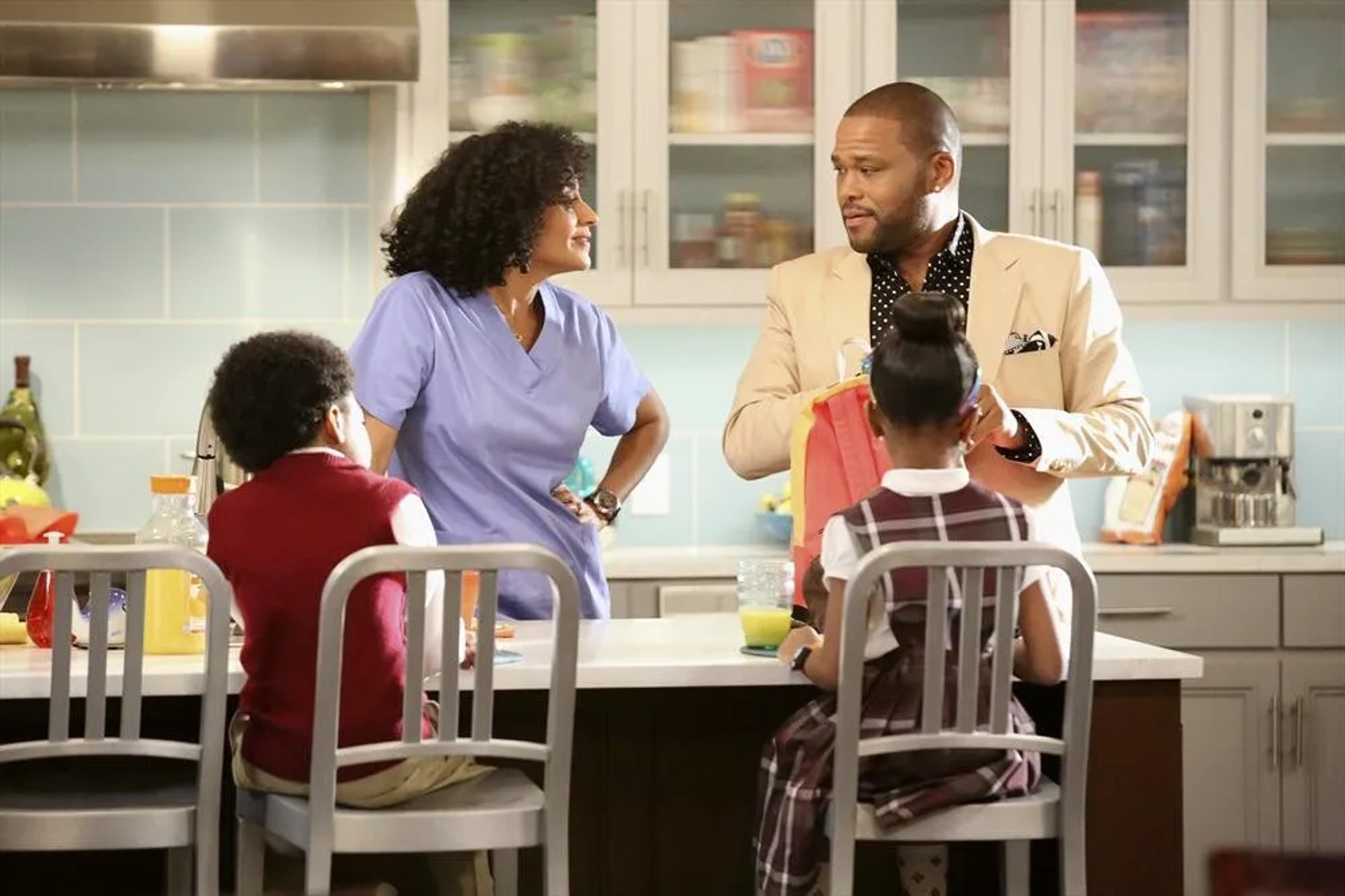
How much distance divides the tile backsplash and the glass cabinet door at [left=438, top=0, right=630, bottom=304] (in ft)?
1.00

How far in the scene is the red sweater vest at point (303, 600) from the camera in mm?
2268

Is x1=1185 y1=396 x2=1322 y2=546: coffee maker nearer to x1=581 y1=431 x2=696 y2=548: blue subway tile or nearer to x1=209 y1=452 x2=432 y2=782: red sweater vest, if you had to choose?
x1=581 y1=431 x2=696 y2=548: blue subway tile

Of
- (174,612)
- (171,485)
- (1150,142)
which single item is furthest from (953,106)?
(174,612)

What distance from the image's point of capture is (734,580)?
4070 millimetres

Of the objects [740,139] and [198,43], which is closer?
[198,43]

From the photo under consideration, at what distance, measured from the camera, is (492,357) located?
119 inches

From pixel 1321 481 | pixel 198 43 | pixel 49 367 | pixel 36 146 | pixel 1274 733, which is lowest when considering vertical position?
pixel 1274 733

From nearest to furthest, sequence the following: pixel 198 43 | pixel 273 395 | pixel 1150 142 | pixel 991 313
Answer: pixel 273 395 → pixel 991 313 → pixel 198 43 → pixel 1150 142

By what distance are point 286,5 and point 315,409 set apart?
1681mm

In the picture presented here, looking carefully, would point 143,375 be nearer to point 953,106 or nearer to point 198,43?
point 198,43

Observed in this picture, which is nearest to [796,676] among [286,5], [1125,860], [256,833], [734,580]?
[1125,860]

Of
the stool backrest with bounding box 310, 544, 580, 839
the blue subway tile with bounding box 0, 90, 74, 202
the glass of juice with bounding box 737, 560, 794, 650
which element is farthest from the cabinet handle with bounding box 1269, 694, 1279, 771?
the blue subway tile with bounding box 0, 90, 74, 202

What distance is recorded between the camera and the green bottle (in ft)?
13.7

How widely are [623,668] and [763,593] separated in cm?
26
